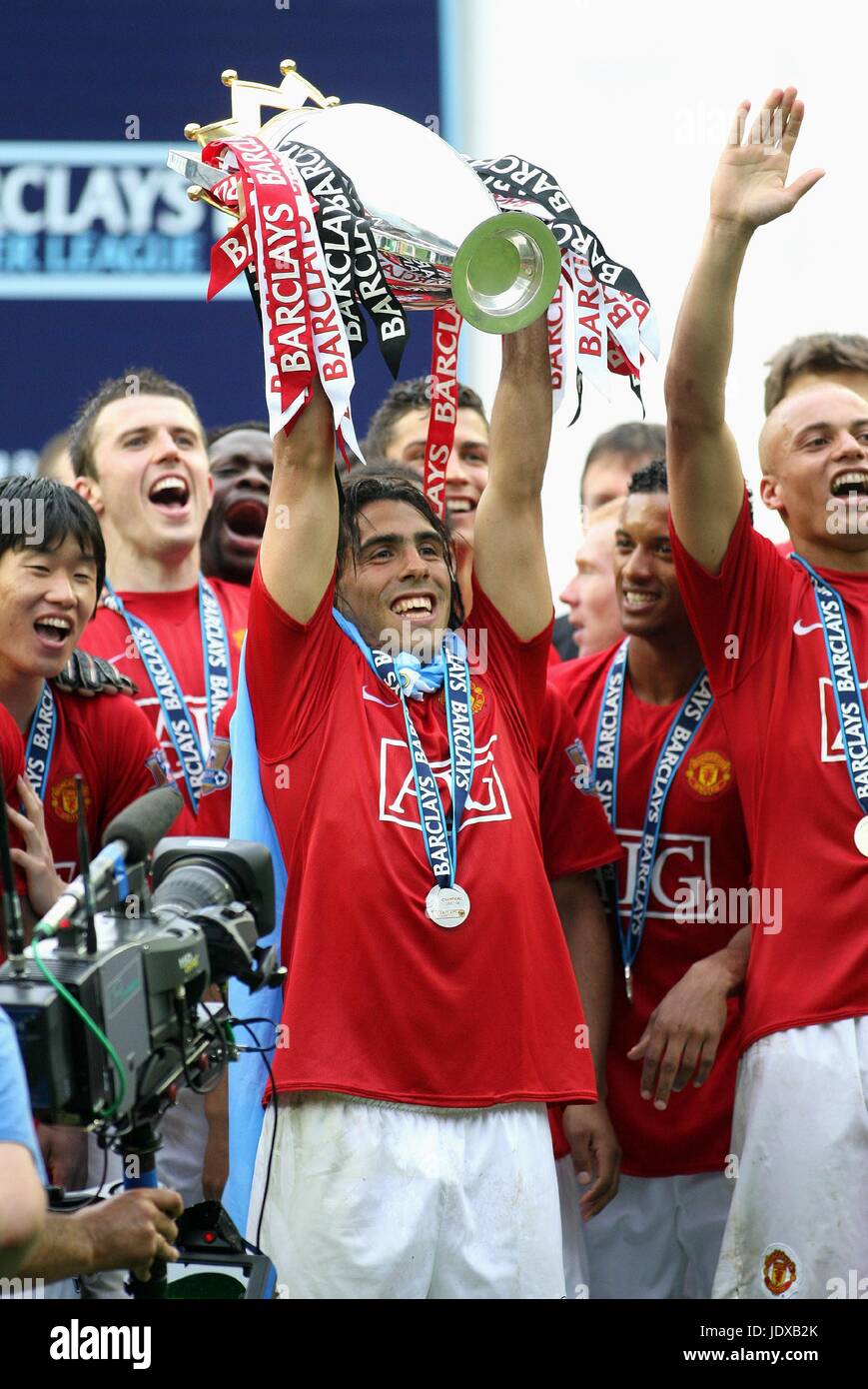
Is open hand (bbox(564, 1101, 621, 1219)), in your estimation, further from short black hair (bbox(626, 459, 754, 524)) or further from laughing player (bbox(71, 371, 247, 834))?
short black hair (bbox(626, 459, 754, 524))

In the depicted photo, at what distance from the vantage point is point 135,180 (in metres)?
6.60

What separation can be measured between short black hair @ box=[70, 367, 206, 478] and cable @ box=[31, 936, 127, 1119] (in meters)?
2.44

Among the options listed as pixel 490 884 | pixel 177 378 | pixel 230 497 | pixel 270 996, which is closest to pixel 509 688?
pixel 490 884

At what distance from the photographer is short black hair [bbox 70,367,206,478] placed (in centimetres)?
455

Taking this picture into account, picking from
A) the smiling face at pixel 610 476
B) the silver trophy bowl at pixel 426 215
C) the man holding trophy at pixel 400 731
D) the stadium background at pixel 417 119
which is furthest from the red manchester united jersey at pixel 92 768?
the stadium background at pixel 417 119

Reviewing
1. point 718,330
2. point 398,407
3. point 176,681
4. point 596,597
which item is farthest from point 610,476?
point 718,330

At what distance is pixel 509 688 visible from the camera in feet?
11.1

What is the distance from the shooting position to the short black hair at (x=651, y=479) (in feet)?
12.9

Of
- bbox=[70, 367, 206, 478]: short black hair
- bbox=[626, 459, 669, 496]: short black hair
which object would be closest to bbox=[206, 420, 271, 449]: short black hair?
bbox=[70, 367, 206, 478]: short black hair

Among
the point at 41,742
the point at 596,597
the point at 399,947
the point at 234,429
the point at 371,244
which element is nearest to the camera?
the point at 399,947

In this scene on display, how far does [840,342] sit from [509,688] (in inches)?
46.7

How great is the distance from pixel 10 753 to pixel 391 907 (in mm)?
793

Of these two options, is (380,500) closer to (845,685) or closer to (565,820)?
(565,820)

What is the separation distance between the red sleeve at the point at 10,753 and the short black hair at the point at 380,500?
64cm
